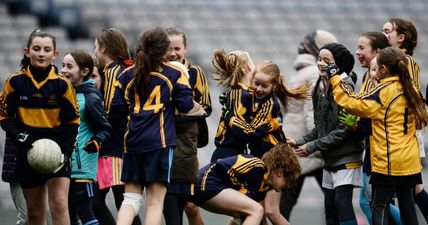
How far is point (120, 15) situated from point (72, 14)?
70 centimetres

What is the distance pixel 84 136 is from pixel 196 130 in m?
0.92

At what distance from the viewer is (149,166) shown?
20.6 ft

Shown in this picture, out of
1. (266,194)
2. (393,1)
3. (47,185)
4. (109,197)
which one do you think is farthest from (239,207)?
(393,1)

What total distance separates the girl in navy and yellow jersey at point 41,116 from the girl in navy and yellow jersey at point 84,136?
0.33 meters

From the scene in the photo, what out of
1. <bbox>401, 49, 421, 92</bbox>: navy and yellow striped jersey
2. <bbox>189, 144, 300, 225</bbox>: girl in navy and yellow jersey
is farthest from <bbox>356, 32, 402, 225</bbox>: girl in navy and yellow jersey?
<bbox>189, 144, 300, 225</bbox>: girl in navy and yellow jersey

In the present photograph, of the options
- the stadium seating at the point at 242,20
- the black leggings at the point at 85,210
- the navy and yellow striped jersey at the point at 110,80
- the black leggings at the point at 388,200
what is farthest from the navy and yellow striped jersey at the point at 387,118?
the stadium seating at the point at 242,20

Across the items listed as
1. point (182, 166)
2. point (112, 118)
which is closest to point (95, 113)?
point (112, 118)

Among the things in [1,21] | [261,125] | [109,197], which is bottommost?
[109,197]

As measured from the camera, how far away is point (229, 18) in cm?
1653

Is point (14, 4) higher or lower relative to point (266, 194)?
higher

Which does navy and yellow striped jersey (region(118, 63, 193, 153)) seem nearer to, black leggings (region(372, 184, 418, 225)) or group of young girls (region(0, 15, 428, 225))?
group of young girls (region(0, 15, 428, 225))

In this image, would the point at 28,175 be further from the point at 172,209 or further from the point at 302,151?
the point at 302,151

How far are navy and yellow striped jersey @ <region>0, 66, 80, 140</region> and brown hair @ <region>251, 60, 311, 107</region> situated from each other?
1392 mm

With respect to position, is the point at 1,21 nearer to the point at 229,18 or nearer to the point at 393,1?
the point at 229,18
